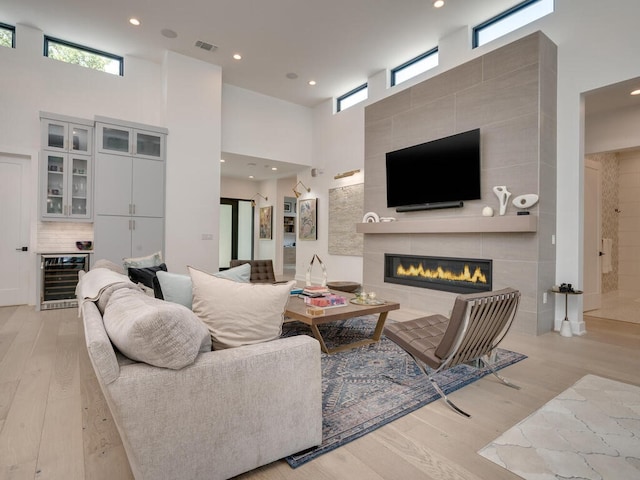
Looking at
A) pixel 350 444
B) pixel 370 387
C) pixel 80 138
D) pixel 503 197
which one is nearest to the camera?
pixel 350 444

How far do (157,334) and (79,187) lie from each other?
5196 millimetres

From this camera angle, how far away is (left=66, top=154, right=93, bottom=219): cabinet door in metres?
5.17

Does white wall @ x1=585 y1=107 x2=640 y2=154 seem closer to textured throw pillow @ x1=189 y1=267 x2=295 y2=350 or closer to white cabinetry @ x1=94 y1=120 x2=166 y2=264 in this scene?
textured throw pillow @ x1=189 y1=267 x2=295 y2=350

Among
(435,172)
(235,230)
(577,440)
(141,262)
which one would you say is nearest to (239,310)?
(577,440)

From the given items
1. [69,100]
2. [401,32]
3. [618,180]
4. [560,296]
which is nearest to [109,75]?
[69,100]

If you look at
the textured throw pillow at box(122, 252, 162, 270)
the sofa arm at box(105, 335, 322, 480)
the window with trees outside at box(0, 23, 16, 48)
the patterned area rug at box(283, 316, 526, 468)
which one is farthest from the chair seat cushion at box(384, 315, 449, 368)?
the window with trees outside at box(0, 23, 16, 48)

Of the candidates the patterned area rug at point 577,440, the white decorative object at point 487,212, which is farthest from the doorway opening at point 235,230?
the patterned area rug at point 577,440

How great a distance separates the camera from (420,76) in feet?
18.4

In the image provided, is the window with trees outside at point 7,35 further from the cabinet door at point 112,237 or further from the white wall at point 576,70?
the white wall at point 576,70

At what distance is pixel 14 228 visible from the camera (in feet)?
17.0

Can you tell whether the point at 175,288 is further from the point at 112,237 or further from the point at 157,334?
the point at 112,237

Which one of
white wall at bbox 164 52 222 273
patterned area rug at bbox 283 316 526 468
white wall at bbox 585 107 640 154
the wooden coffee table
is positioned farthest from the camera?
white wall at bbox 164 52 222 273

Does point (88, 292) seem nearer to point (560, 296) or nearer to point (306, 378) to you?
point (306, 378)

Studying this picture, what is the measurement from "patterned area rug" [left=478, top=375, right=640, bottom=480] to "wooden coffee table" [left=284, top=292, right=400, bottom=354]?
144 cm
